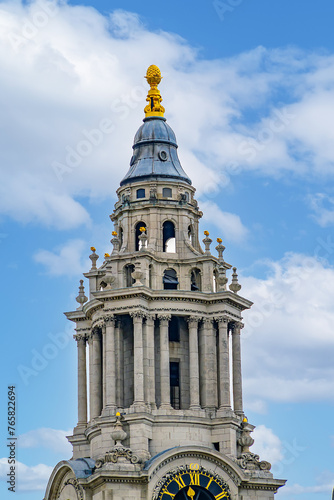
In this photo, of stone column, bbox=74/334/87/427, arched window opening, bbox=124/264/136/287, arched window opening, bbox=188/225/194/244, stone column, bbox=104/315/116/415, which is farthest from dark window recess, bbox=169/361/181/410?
arched window opening, bbox=188/225/194/244

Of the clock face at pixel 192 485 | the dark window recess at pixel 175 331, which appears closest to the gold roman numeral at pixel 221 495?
the clock face at pixel 192 485

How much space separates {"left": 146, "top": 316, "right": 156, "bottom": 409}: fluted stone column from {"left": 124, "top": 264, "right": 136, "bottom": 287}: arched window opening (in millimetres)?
2625

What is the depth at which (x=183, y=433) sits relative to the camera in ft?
252

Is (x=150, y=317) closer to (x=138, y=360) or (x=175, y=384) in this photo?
(x=138, y=360)

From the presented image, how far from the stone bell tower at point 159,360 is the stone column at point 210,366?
5 centimetres

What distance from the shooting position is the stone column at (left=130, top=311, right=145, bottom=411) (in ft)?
250

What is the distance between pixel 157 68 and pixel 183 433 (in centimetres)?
1871

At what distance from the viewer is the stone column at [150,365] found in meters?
77.1

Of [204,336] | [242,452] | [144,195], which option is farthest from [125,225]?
[242,452]

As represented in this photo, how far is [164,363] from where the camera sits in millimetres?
77562

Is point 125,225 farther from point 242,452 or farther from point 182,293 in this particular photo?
point 242,452

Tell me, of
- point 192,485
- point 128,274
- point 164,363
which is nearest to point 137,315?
point 164,363

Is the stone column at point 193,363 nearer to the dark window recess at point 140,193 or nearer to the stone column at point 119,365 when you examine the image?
the stone column at point 119,365

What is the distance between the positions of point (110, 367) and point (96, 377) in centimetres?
215
